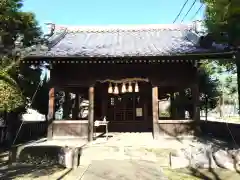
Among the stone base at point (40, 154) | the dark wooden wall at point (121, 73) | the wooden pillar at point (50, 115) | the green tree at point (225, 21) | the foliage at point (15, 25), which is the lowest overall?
the stone base at point (40, 154)

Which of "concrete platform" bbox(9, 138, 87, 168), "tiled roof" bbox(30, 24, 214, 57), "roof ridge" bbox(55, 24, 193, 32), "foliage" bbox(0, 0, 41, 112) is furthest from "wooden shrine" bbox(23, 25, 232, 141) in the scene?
"concrete platform" bbox(9, 138, 87, 168)

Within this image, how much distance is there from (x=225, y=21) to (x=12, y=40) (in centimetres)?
1051

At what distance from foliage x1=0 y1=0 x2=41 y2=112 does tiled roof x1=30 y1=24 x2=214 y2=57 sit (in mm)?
1228

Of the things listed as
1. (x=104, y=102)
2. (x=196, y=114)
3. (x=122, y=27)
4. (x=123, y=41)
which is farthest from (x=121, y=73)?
(x=122, y=27)

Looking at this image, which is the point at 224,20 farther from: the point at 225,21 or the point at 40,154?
the point at 40,154

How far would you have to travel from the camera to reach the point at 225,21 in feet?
27.0

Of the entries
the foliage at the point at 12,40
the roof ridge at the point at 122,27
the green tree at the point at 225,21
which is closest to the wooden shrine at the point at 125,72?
the roof ridge at the point at 122,27

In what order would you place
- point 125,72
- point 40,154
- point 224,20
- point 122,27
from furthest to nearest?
point 122,27 < point 125,72 < point 40,154 < point 224,20

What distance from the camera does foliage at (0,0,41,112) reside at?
9736 mm

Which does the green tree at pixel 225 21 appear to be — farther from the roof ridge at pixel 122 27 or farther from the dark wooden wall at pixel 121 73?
the roof ridge at pixel 122 27

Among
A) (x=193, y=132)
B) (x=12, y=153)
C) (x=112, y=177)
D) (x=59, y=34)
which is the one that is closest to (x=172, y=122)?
(x=193, y=132)

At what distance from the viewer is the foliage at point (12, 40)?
9.74 meters

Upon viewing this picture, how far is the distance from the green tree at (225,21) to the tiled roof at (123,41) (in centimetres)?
95

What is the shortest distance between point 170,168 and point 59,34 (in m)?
9.84
